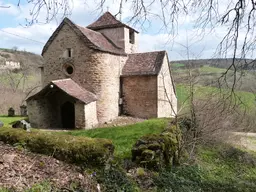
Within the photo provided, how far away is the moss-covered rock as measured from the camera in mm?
6212

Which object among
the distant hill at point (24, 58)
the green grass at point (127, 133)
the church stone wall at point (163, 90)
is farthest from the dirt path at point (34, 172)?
the distant hill at point (24, 58)

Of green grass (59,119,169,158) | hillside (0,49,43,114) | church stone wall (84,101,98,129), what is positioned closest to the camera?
green grass (59,119,169,158)

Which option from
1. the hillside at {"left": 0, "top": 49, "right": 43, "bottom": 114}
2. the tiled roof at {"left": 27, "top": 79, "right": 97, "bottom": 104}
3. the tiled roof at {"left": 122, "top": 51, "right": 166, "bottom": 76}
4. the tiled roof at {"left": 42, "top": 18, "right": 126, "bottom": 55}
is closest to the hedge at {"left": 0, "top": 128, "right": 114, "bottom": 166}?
the tiled roof at {"left": 27, "top": 79, "right": 97, "bottom": 104}

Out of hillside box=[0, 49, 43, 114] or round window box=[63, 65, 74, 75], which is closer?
round window box=[63, 65, 74, 75]

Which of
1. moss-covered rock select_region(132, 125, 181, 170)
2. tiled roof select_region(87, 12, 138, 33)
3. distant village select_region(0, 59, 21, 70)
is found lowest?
moss-covered rock select_region(132, 125, 181, 170)

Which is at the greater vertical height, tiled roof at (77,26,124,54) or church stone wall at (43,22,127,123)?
tiled roof at (77,26,124,54)

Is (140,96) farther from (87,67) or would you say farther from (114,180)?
(114,180)

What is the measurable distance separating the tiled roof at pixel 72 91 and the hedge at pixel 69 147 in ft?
35.1

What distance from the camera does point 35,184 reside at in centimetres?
365

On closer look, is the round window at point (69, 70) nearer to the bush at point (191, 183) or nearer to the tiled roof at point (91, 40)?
the tiled roof at point (91, 40)

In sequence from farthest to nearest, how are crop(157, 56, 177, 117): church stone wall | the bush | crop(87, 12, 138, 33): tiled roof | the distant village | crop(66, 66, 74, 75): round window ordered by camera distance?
the distant village → crop(87, 12, 138, 33): tiled roof → crop(157, 56, 177, 117): church stone wall → crop(66, 66, 74, 75): round window → the bush

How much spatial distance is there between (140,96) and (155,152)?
1362 cm

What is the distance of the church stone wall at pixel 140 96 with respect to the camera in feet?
63.8

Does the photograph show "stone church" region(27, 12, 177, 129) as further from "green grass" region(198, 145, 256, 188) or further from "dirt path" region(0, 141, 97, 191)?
"dirt path" region(0, 141, 97, 191)
